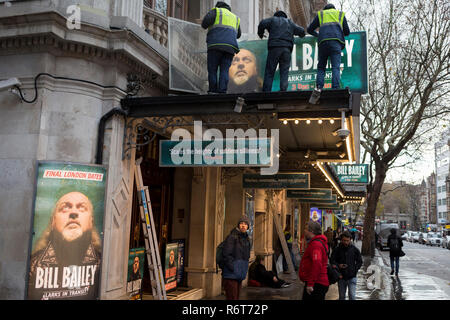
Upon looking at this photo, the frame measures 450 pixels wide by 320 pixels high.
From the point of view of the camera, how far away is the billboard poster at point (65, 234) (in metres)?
6.59

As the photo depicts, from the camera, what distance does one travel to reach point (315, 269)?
6797 millimetres

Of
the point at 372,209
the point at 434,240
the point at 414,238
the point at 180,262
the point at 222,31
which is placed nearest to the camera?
the point at 222,31

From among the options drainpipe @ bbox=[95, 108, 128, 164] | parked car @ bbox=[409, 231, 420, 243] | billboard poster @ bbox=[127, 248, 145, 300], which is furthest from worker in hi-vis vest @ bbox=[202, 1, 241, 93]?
parked car @ bbox=[409, 231, 420, 243]

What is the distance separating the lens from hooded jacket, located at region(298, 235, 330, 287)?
22.3 ft

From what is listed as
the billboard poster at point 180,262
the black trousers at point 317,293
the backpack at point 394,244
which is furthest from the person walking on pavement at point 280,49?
the backpack at point 394,244

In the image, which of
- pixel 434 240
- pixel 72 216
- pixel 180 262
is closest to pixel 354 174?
pixel 180 262

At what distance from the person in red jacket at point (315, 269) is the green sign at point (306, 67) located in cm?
333

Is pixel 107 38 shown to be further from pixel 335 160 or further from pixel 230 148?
pixel 335 160

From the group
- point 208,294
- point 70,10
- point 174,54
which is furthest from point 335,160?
point 70,10

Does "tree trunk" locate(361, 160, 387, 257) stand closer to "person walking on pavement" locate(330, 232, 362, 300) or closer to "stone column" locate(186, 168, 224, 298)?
"stone column" locate(186, 168, 224, 298)

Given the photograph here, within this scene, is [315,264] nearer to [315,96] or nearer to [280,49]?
[315,96]

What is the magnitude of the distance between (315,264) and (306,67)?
13.9ft

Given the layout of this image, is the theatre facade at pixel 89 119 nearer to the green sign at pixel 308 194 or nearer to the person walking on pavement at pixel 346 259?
the person walking on pavement at pixel 346 259

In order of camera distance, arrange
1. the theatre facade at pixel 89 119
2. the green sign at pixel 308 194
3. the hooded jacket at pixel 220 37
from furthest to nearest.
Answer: the green sign at pixel 308 194, the hooded jacket at pixel 220 37, the theatre facade at pixel 89 119
